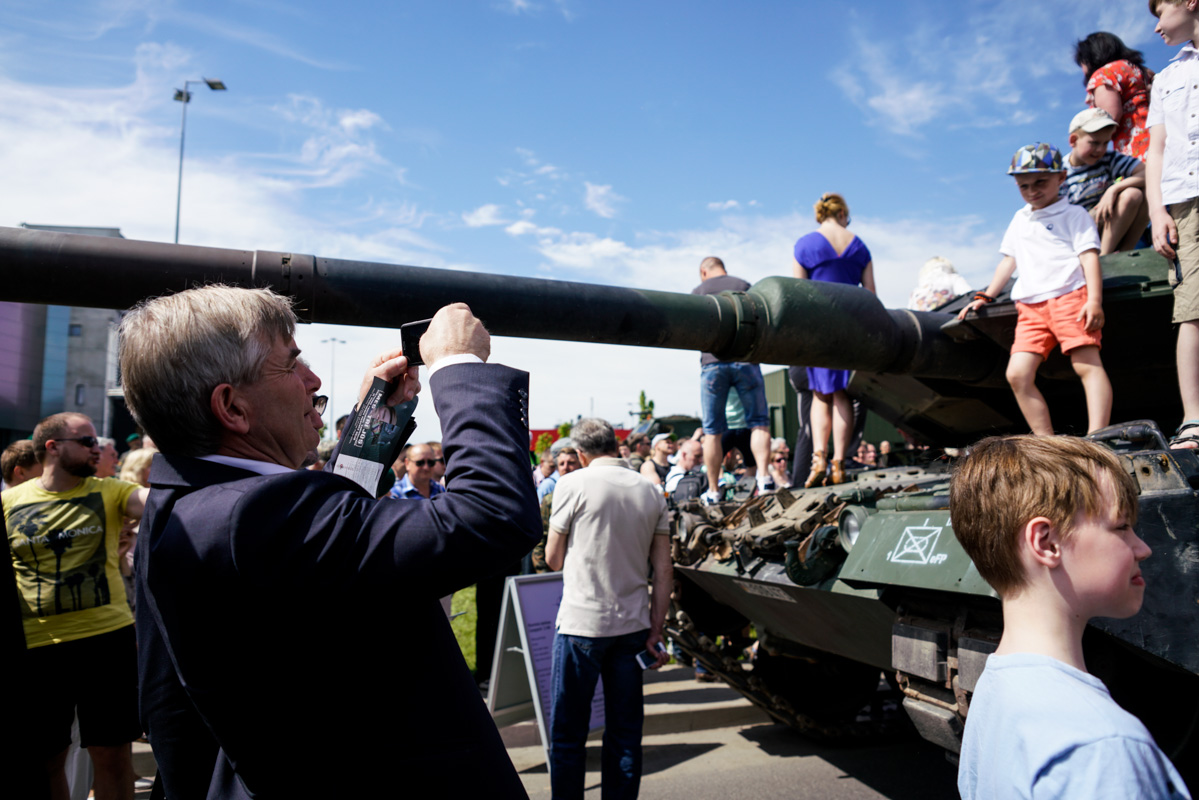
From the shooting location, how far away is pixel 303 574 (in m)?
1.18

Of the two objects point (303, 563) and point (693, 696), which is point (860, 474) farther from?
point (303, 563)

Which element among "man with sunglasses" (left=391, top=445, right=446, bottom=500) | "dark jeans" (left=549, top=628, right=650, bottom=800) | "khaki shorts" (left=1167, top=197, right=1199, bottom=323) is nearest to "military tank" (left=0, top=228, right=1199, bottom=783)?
"khaki shorts" (left=1167, top=197, right=1199, bottom=323)

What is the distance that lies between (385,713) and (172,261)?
1889 mm

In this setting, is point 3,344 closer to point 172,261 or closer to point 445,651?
point 172,261

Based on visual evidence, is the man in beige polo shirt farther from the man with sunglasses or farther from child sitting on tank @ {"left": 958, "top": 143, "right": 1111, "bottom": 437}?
the man with sunglasses

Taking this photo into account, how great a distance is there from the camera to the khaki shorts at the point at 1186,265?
11.2ft

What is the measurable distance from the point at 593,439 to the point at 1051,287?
7.25ft

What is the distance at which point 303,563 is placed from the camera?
1.18m

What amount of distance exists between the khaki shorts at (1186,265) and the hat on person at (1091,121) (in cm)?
135

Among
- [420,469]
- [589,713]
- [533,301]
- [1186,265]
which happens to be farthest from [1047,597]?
[420,469]

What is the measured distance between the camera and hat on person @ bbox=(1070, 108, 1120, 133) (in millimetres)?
4688

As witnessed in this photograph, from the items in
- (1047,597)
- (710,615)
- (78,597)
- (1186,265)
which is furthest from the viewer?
(710,615)

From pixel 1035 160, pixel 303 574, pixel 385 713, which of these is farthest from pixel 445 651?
pixel 1035 160

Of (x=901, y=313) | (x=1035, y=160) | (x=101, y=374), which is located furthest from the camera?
(x=101, y=374)
